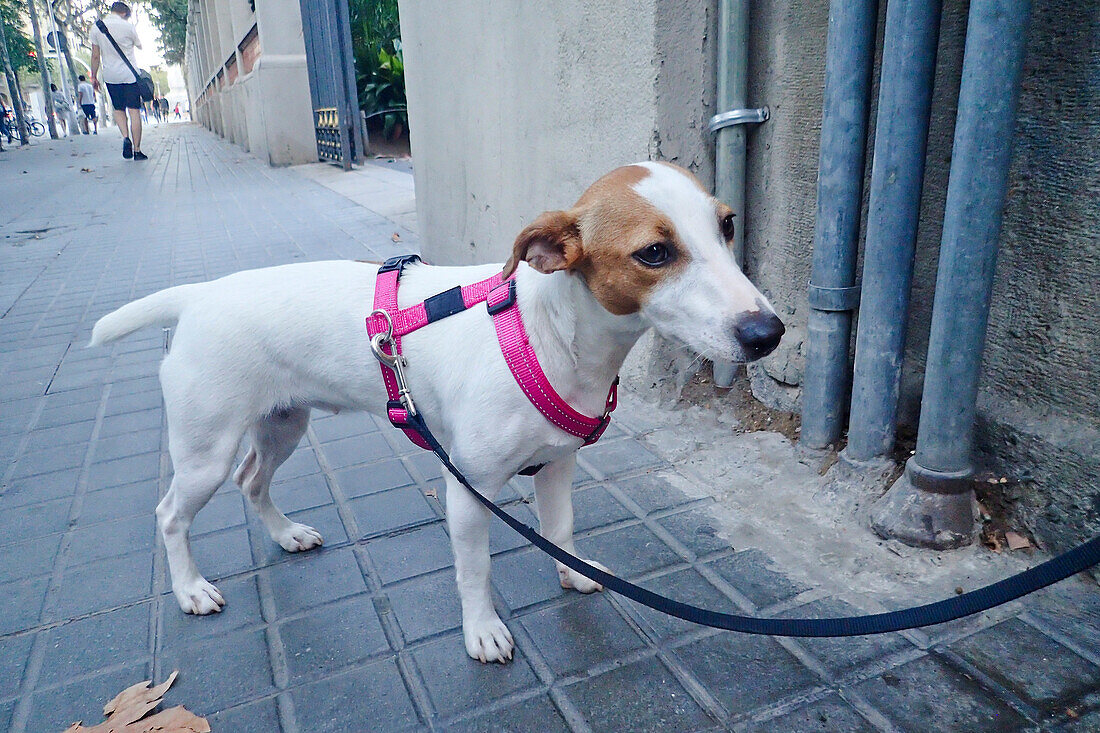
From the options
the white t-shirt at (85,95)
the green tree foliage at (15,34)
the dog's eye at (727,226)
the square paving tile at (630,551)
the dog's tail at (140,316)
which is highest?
the green tree foliage at (15,34)

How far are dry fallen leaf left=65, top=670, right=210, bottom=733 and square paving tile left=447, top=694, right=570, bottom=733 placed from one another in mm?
741

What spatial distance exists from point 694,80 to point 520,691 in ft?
9.03

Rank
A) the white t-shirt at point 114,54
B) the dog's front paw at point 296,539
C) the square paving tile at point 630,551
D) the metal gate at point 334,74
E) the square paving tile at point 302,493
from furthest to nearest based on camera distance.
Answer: the white t-shirt at point 114,54 < the metal gate at point 334,74 < the square paving tile at point 302,493 < the dog's front paw at point 296,539 < the square paving tile at point 630,551

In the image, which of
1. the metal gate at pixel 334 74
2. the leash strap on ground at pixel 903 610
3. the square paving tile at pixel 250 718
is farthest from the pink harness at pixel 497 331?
the metal gate at pixel 334 74

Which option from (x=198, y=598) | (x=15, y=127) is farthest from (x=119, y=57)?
(x=15, y=127)

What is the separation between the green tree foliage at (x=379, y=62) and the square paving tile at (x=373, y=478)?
495 inches

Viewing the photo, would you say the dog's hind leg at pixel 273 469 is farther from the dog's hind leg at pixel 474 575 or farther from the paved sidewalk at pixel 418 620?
the dog's hind leg at pixel 474 575

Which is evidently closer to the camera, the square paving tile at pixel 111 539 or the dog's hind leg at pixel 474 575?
the dog's hind leg at pixel 474 575

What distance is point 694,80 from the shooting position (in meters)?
3.49

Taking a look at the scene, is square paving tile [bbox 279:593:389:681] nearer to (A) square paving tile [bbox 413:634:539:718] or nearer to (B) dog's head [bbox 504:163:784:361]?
(A) square paving tile [bbox 413:634:539:718]

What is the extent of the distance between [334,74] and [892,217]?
1197 cm

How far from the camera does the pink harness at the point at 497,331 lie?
81.4 inches

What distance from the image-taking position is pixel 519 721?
81.2 inches

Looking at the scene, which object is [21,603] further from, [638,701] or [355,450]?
[638,701]
